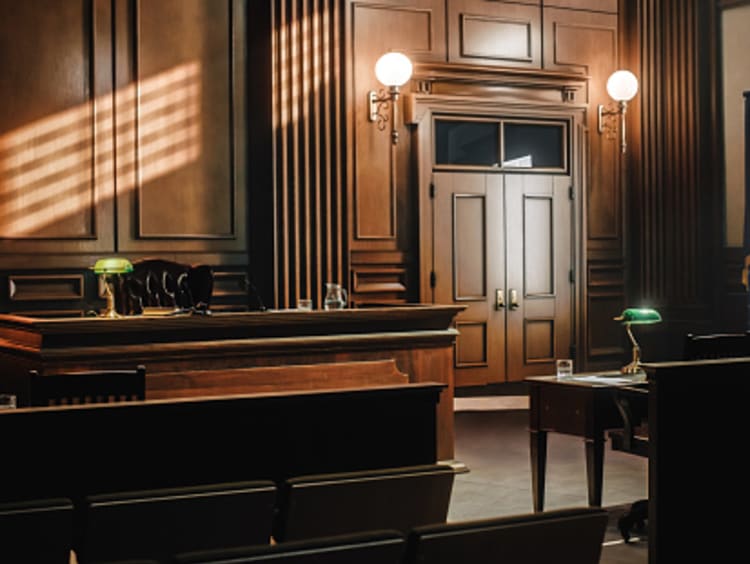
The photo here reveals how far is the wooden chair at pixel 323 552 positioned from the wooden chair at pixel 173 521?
462 millimetres

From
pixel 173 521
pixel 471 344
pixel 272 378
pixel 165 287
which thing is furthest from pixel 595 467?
pixel 471 344

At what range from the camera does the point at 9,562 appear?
6.90ft

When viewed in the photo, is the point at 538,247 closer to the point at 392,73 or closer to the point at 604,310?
the point at 604,310

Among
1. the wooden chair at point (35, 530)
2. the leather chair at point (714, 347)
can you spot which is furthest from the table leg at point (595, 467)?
the wooden chair at point (35, 530)

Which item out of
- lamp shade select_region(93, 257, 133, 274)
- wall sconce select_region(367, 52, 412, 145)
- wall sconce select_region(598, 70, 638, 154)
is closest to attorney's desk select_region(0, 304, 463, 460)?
lamp shade select_region(93, 257, 133, 274)

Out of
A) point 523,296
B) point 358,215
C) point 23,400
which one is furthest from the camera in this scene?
point 523,296

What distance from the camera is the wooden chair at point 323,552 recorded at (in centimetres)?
177

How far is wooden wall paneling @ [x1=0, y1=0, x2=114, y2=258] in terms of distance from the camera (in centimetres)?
664

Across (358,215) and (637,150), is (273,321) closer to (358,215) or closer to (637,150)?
(358,215)

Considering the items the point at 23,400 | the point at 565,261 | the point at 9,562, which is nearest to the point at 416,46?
the point at 565,261

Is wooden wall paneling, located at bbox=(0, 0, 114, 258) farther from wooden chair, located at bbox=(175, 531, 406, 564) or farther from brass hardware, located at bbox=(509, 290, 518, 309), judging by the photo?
wooden chair, located at bbox=(175, 531, 406, 564)

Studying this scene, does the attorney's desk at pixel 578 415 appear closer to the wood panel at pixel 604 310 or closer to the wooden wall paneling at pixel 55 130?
the wooden wall paneling at pixel 55 130

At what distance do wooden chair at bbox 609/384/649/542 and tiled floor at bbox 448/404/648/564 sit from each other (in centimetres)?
8

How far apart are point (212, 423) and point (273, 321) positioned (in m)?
2.38
